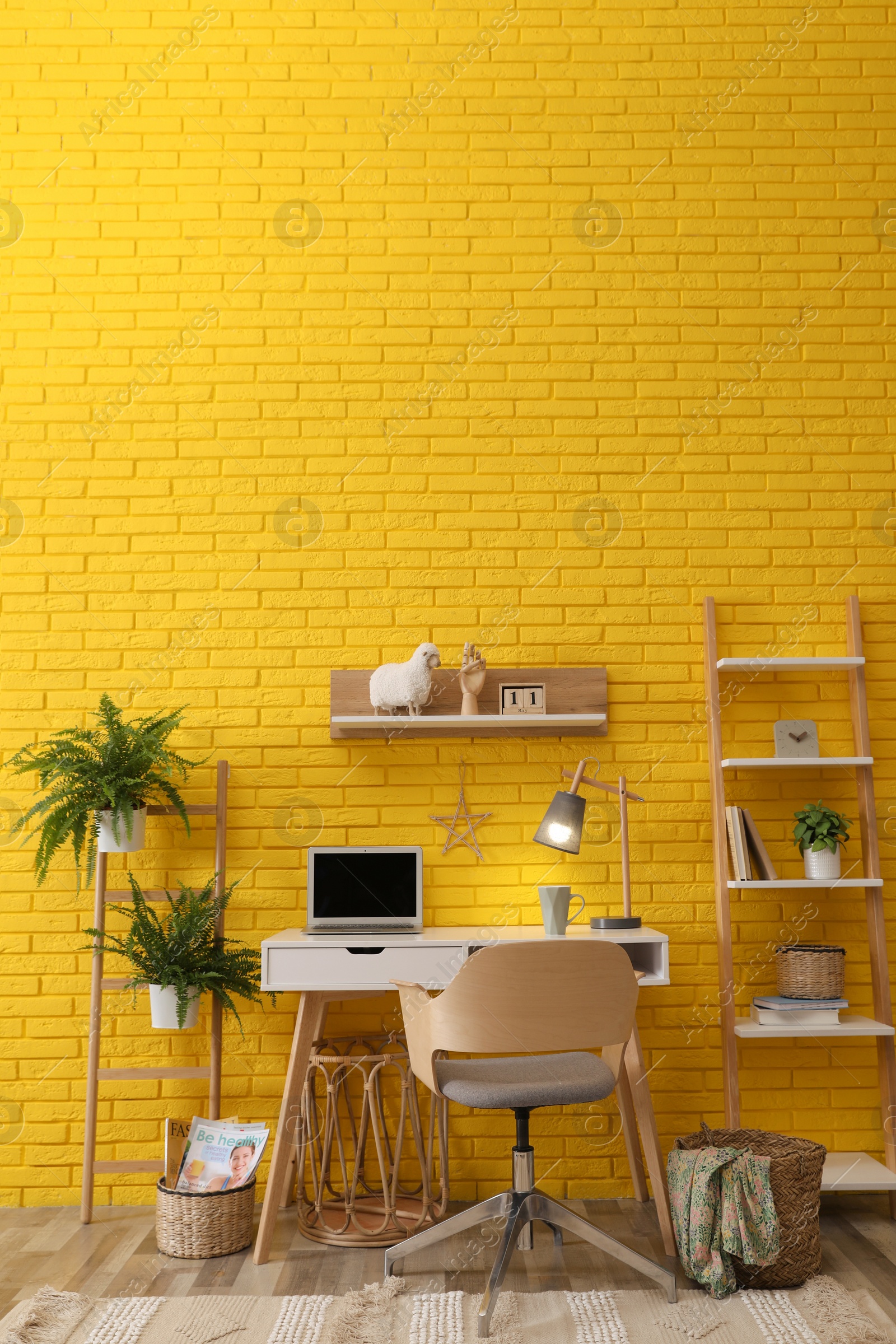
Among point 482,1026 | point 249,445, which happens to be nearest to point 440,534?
point 249,445

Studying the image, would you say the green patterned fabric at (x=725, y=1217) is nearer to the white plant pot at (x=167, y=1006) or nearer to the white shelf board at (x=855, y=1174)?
the white shelf board at (x=855, y=1174)

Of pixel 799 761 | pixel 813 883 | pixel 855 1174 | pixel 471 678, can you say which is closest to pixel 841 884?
pixel 813 883

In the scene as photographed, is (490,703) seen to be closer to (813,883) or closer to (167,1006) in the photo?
(813,883)

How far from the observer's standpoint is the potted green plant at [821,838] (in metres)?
3.11

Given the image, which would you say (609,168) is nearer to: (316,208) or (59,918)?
(316,208)

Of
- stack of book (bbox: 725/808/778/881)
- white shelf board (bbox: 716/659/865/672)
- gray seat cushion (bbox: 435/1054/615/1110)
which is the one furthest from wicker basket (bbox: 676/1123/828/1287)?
white shelf board (bbox: 716/659/865/672)

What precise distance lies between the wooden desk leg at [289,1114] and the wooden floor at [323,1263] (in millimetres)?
77

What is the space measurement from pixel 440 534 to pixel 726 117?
178 centimetres

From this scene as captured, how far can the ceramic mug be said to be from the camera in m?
2.91

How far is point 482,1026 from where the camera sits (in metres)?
2.34

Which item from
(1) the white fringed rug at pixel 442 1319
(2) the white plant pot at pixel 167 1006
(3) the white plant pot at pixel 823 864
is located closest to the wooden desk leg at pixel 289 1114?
(1) the white fringed rug at pixel 442 1319

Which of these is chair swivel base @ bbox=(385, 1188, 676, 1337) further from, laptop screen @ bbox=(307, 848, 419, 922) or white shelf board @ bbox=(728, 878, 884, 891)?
white shelf board @ bbox=(728, 878, 884, 891)

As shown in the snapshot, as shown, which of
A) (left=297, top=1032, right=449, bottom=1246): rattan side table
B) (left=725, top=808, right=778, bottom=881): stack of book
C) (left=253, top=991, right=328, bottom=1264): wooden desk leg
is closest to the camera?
(left=253, top=991, right=328, bottom=1264): wooden desk leg

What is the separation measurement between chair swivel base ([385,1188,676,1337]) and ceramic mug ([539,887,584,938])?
0.69m
